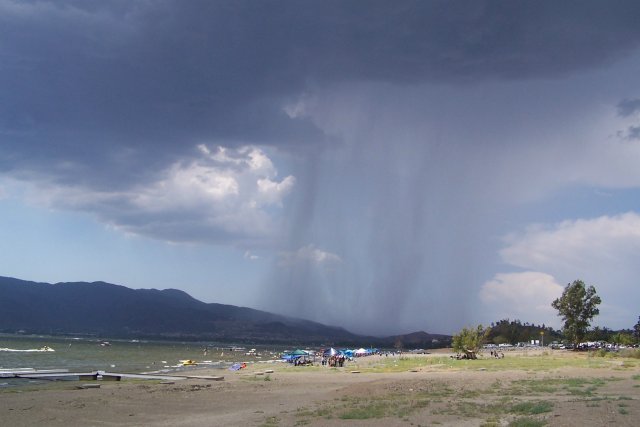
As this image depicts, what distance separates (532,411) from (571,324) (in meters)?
77.1

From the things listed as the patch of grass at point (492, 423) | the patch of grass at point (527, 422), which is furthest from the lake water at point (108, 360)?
the patch of grass at point (527, 422)

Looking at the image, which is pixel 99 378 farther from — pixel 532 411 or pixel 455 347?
pixel 455 347

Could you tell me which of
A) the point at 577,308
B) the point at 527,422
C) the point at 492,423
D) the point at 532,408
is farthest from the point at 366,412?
the point at 577,308

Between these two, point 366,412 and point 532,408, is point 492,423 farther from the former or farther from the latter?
point 366,412

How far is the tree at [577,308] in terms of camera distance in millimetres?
86625

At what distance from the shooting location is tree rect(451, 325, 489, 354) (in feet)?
241

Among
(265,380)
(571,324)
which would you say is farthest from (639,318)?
(265,380)

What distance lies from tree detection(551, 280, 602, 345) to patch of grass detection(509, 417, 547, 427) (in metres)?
77.7

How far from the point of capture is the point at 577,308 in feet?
288

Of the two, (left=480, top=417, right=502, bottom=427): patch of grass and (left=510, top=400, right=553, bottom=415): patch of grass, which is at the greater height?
(left=510, top=400, right=553, bottom=415): patch of grass

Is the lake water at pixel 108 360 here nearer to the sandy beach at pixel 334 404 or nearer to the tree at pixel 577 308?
the sandy beach at pixel 334 404

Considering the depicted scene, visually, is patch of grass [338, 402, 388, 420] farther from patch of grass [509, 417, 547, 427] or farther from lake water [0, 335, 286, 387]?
lake water [0, 335, 286, 387]

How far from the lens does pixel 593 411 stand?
1841cm

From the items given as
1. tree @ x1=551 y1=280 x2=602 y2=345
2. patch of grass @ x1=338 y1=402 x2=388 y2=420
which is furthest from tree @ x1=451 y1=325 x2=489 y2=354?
patch of grass @ x1=338 y1=402 x2=388 y2=420
